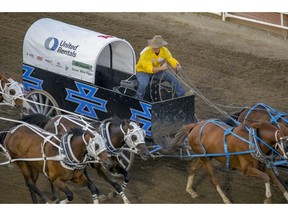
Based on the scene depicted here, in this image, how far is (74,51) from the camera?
15.0m

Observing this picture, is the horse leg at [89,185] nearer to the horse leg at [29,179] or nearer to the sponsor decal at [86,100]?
the horse leg at [29,179]

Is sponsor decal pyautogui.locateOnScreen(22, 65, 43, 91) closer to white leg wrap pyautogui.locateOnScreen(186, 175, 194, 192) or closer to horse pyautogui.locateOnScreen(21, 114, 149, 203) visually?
horse pyautogui.locateOnScreen(21, 114, 149, 203)

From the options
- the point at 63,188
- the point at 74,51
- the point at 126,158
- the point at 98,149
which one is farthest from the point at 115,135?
the point at 74,51

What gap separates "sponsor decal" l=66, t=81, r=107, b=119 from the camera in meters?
14.6

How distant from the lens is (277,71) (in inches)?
733

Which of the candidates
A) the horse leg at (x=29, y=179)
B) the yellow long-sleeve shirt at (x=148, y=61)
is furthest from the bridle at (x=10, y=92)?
the yellow long-sleeve shirt at (x=148, y=61)

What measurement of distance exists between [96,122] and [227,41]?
702 centimetres

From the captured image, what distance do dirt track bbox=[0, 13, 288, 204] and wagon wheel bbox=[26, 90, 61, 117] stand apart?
1.05m

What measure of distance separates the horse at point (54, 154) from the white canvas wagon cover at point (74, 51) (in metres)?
1.94

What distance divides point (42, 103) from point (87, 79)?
0.97 m

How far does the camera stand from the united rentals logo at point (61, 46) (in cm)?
1502

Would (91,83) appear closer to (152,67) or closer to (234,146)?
(152,67)

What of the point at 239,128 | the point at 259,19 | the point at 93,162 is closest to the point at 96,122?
the point at 93,162

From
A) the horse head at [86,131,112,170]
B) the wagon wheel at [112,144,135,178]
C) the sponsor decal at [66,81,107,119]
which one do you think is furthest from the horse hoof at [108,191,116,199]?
the sponsor decal at [66,81,107,119]
